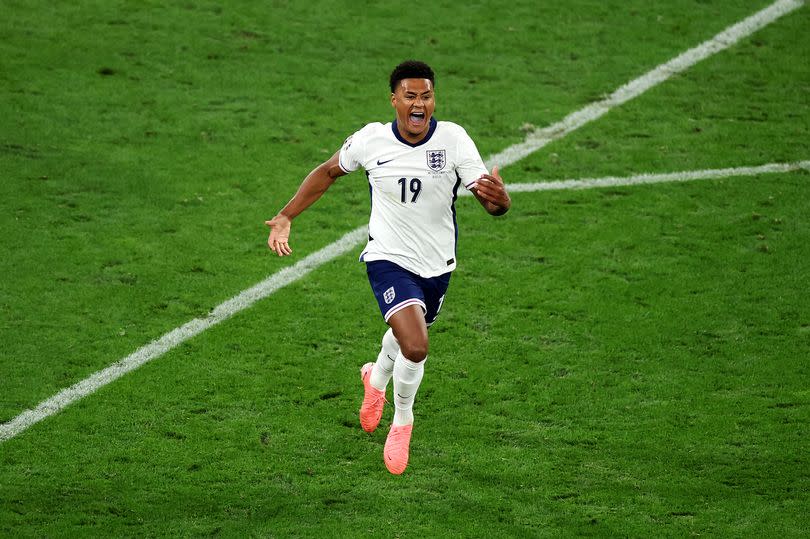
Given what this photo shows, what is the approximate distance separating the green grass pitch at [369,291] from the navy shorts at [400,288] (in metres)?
0.83

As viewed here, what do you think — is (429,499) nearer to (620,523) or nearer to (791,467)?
(620,523)

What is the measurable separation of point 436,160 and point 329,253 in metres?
2.68

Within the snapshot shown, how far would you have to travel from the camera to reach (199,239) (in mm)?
9484

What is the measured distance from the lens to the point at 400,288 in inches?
269

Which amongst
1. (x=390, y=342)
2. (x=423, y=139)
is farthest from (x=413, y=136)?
(x=390, y=342)

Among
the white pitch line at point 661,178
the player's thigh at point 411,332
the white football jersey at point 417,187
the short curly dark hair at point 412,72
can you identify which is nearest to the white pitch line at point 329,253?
the white pitch line at point 661,178

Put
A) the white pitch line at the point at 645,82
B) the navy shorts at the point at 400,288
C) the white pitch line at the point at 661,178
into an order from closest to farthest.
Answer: the navy shorts at the point at 400,288
the white pitch line at the point at 661,178
the white pitch line at the point at 645,82

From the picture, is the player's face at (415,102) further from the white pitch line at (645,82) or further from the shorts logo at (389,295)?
the white pitch line at (645,82)

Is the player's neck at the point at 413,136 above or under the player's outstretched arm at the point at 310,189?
above

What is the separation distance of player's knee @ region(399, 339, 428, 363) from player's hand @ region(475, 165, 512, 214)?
0.83 m

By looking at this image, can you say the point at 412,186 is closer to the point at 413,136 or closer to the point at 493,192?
the point at 413,136

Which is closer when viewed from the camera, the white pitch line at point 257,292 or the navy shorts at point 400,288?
the navy shorts at point 400,288

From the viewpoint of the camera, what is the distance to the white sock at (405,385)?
6828mm

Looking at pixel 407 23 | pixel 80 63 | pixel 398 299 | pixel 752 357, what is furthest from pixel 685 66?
pixel 398 299
